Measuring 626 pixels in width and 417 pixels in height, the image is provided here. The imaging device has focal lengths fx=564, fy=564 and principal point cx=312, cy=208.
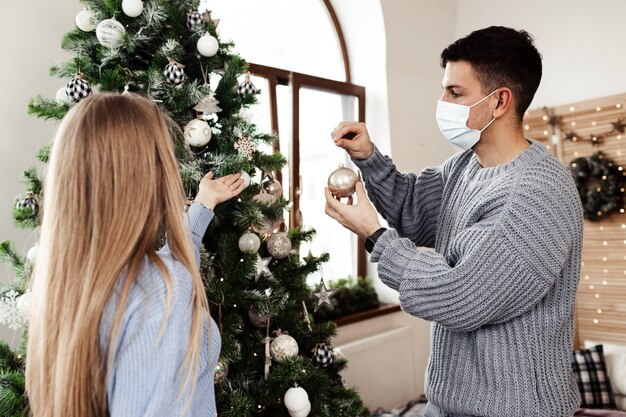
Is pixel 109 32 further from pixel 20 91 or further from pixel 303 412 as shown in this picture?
pixel 303 412

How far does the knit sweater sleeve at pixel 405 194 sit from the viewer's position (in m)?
1.71

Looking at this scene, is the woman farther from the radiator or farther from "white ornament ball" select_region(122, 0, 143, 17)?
the radiator

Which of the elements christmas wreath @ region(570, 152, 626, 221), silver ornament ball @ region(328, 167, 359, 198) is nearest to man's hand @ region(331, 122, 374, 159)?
silver ornament ball @ region(328, 167, 359, 198)

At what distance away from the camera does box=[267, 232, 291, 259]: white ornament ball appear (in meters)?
1.81

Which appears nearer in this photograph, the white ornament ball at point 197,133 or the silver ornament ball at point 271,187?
the white ornament ball at point 197,133

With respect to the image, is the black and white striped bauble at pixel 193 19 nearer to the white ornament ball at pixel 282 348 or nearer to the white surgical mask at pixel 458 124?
the white surgical mask at pixel 458 124

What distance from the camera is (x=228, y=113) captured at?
1.72m

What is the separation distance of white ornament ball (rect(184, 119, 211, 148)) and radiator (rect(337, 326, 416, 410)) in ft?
6.42

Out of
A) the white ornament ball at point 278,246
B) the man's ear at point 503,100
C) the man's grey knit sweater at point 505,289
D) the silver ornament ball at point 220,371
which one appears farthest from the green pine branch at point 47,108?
the man's ear at point 503,100

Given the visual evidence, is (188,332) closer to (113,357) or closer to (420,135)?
A: (113,357)

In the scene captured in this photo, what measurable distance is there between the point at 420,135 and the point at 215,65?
247cm

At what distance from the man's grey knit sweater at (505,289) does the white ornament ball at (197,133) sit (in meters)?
0.59

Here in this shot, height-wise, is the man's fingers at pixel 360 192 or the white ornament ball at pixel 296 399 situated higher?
the man's fingers at pixel 360 192

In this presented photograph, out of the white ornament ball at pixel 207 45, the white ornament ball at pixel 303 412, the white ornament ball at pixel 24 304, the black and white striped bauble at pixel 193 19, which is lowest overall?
the white ornament ball at pixel 303 412
